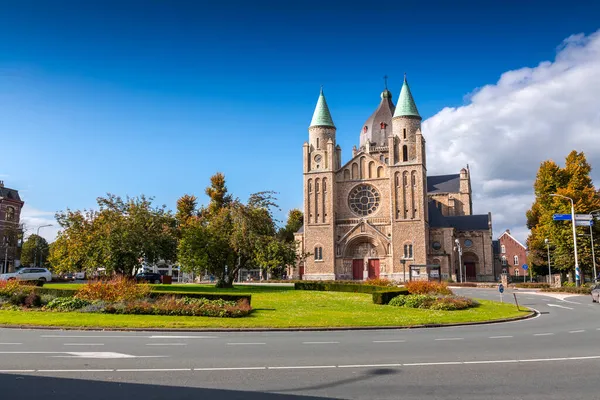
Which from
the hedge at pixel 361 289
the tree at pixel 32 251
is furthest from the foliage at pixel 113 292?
the tree at pixel 32 251

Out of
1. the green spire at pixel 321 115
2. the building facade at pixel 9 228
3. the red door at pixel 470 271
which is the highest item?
the green spire at pixel 321 115

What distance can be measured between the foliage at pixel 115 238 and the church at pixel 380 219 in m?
27.1

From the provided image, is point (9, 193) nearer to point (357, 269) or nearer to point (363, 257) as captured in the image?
point (357, 269)

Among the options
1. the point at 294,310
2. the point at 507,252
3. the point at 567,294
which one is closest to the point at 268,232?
the point at 294,310

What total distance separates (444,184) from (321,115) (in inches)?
1057

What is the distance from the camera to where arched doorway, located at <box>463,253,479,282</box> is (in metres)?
73.6

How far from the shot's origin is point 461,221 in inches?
3054

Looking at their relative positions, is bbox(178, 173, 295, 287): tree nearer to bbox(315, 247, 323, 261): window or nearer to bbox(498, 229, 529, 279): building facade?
bbox(315, 247, 323, 261): window

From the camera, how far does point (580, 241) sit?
174 ft

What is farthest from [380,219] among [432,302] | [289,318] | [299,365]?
[299,365]

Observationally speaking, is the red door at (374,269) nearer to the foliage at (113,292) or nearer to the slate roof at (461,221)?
the slate roof at (461,221)

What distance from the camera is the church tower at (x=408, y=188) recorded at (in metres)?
66.4

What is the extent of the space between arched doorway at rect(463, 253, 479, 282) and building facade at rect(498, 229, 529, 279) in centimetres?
2551

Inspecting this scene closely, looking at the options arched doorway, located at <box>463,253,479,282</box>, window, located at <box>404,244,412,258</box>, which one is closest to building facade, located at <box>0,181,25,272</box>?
window, located at <box>404,244,412,258</box>
